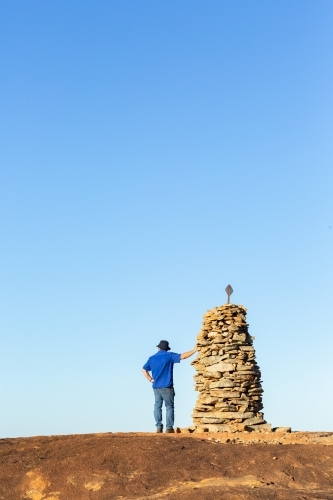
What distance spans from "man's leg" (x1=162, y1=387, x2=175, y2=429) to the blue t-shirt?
163 mm

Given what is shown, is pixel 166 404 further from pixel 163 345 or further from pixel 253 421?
pixel 253 421

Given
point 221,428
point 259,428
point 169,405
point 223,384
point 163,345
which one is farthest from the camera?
point 223,384

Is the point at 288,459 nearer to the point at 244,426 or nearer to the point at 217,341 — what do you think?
the point at 244,426

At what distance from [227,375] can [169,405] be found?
2010 millimetres

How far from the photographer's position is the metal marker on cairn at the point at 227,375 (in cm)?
1653

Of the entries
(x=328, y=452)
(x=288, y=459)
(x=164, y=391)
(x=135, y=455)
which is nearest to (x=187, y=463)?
(x=135, y=455)

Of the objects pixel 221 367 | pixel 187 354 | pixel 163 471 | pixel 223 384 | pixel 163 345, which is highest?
pixel 163 345

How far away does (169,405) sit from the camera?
617 inches

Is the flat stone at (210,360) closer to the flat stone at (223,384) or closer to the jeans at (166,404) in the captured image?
the flat stone at (223,384)

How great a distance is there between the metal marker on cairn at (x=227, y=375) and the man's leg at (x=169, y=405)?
0.88 m

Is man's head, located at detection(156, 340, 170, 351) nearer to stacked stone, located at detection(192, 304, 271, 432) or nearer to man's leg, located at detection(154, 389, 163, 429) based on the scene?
man's leg, located at detection(154, 389, 163, 429)

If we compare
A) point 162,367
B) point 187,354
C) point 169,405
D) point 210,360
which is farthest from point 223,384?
point 162,367

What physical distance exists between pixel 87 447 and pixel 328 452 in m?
4.35

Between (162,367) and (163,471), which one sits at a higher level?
(162,367)
